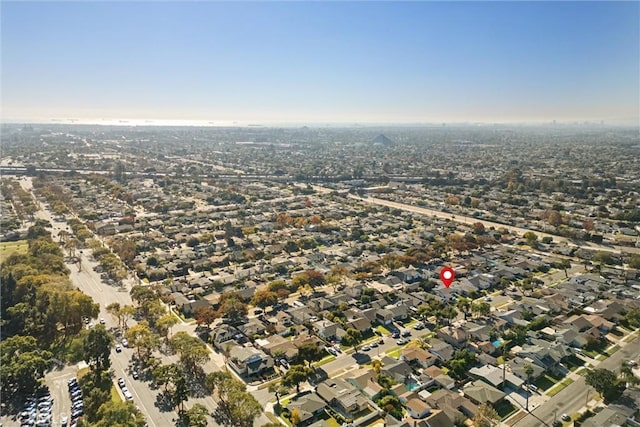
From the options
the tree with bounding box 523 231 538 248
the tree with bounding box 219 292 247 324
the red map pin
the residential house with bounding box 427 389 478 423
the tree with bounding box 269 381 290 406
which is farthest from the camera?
the tree with bounding box 523 231 538 248

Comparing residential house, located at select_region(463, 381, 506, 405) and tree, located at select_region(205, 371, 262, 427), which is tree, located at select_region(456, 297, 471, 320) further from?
tree, located at select_region(205, 371, 262, 427)

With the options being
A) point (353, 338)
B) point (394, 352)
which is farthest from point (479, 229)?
point (353, 338)

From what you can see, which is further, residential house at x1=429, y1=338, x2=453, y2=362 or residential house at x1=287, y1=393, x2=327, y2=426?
residential house at x1=429, y1=338, x2=453, y2=362

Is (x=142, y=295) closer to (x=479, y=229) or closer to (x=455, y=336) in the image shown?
(x=455, y=336)

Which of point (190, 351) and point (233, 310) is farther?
point (233, 310)

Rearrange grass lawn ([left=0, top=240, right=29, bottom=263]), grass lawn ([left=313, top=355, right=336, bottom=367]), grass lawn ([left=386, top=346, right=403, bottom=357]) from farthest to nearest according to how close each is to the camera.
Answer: grass lawn ([left=0, top=240, right=29, bottom=263]), grass lawn ([left=386, top=346, right=403, bottom=357]), grass lawn ([left=313, top=355, right=336, bottom=367])

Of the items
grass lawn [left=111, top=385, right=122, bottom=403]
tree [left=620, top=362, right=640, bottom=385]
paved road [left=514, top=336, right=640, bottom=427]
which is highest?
tree [left=620, top=362, right=640, bottom=385]

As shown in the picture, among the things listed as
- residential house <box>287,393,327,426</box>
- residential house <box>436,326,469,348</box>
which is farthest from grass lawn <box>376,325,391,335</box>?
residential house <box>287,393,327,426</box>
